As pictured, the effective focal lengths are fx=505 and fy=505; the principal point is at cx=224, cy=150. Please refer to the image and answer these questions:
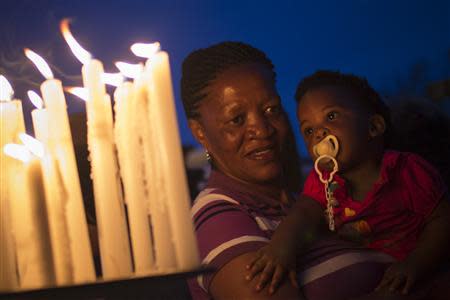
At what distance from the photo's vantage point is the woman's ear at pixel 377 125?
171cm

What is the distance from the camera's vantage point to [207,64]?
1.64 m

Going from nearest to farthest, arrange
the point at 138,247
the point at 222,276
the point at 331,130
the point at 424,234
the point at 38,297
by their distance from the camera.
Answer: the point at 38,297 → the point at 138,247 → the point at 222,276 → the point at 424,234 → the point at 331,130

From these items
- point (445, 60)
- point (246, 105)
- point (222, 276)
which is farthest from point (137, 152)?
point (445, 60)

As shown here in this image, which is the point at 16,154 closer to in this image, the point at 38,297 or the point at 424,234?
the point at 38,297

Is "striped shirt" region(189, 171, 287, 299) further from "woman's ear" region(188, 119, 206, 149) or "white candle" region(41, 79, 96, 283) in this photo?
"white candle" region(41, 79, 96, 283)

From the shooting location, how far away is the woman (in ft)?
4.39

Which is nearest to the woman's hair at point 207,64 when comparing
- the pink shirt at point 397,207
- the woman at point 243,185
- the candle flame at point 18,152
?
the woman at point 243,185

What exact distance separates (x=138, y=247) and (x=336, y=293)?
2.45 feet

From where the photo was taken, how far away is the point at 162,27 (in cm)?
195

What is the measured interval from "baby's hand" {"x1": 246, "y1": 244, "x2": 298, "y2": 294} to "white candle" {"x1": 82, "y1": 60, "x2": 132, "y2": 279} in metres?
0.54

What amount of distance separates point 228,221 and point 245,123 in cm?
34

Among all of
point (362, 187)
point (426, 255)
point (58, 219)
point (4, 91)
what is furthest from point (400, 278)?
point (4, 91)

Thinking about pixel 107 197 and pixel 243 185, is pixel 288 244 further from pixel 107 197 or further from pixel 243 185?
pixel 107 197

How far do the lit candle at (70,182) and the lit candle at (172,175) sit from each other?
0.46 ft
